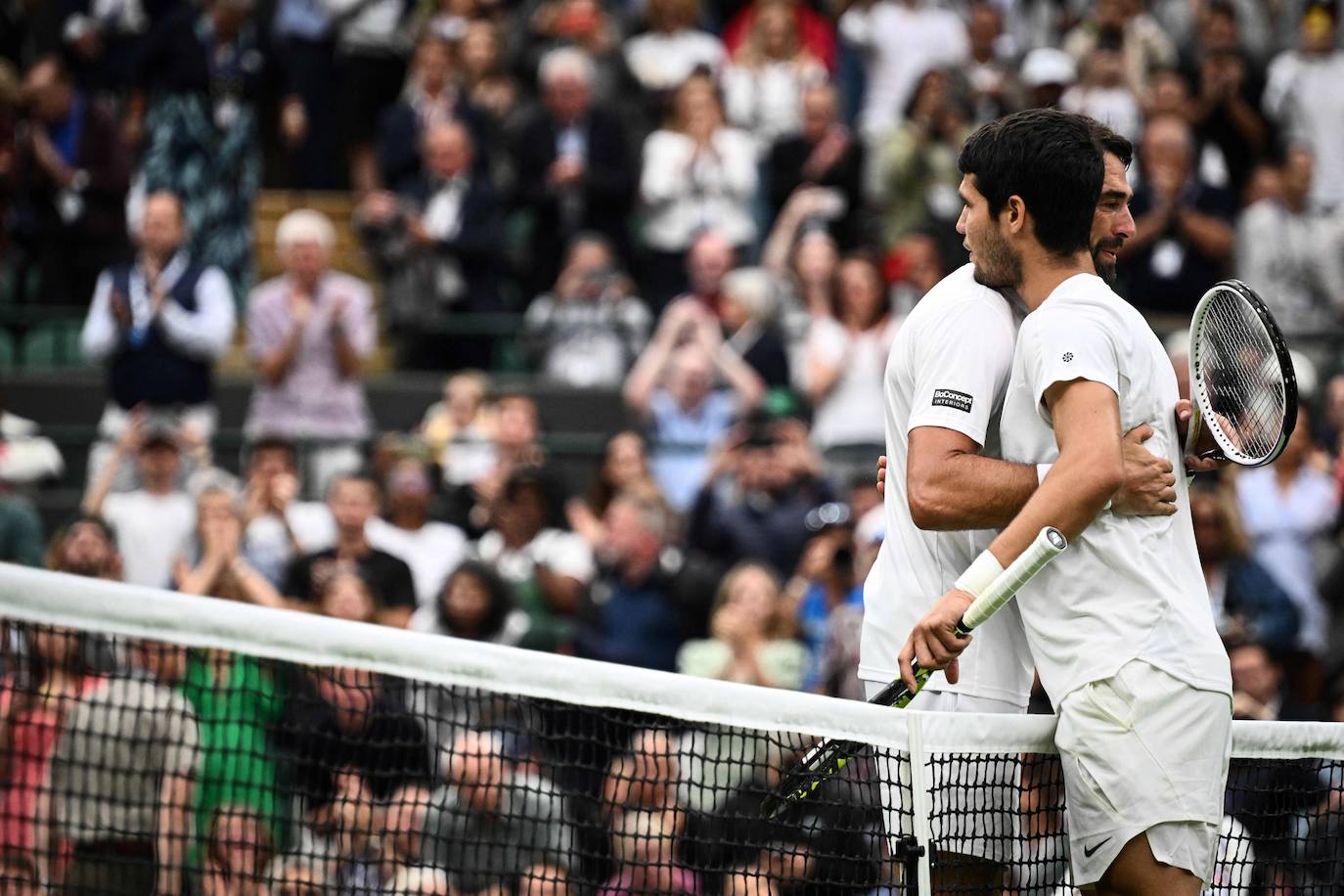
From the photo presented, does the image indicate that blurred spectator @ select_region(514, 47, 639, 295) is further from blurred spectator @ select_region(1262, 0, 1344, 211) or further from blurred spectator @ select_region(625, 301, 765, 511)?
blurred spectator @ select_region(1262, 0, 1344, 211)

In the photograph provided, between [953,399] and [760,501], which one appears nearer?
[953,399]

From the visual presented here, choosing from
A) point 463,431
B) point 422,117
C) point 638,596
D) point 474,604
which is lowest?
point 474,604

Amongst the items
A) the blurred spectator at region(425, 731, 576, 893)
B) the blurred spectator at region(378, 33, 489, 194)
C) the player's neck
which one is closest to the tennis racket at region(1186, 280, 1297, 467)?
the player's neck

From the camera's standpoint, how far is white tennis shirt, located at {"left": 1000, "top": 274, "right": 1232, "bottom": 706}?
4.31 meters

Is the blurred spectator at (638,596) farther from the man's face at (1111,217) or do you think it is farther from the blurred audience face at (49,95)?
the blurred audience face at (49,95)

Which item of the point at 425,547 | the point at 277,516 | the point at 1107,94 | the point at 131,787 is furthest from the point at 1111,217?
the point at 1107,94

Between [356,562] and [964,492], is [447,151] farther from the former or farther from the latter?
[964,492]

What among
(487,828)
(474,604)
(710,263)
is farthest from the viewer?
(710,263)

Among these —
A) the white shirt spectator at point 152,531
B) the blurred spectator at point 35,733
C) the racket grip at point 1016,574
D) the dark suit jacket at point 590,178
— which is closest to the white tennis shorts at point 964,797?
the racket grip at point 1016,574

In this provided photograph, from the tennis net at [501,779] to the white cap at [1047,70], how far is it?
653cm

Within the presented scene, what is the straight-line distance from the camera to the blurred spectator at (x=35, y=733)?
19.4 ft

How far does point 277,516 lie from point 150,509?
0.64 meters

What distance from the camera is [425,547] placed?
1027 centimetres

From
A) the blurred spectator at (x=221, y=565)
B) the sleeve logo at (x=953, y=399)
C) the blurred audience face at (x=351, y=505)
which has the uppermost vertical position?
the blurred audience face at (x=351, y=505)
